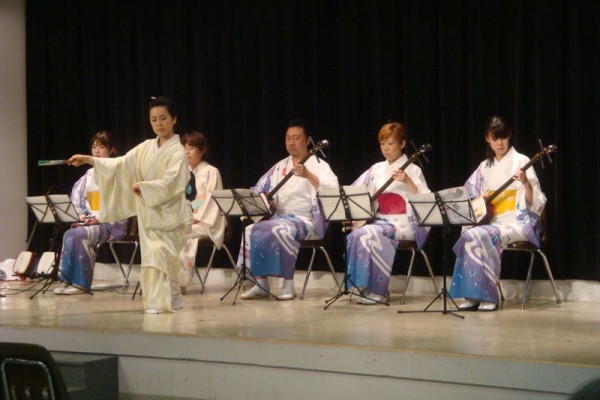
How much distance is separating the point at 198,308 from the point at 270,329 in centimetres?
135

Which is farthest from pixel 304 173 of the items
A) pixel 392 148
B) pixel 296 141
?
pixel 392 148

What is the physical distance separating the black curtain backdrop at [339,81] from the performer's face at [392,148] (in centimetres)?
51

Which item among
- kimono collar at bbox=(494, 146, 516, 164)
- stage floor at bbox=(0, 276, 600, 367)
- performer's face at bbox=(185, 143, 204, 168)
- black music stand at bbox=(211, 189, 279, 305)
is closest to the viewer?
stage floor at bbox=(0, 276, 600, 367)

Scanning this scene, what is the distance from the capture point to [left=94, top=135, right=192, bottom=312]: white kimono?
20.1ft

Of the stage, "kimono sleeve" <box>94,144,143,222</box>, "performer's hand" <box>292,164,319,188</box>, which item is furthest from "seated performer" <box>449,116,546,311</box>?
"kimono sleeve" <box>94,144,143,222</box>

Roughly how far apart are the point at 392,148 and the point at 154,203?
182 cm

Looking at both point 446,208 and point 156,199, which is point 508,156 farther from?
point 156,199

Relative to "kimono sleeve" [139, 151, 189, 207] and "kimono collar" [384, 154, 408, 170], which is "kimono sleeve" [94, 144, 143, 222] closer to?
"kimono sleeve" [139, 151, 189, 207]

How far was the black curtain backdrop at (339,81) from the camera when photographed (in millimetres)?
6641

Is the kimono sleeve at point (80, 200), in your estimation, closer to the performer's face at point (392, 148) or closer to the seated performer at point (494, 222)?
the performer's face at point (392, 148)

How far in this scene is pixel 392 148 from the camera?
6805 millimetres

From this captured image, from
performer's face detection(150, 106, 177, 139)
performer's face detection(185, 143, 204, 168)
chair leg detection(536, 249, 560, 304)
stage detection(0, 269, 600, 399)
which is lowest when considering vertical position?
stage detection(0, 269, 600, 399)

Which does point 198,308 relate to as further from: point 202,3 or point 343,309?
point 202,3

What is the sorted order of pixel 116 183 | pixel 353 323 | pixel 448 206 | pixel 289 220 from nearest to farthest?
pixel 353 323
pixel 448 206
pixel 116 183
pixel 289 220
